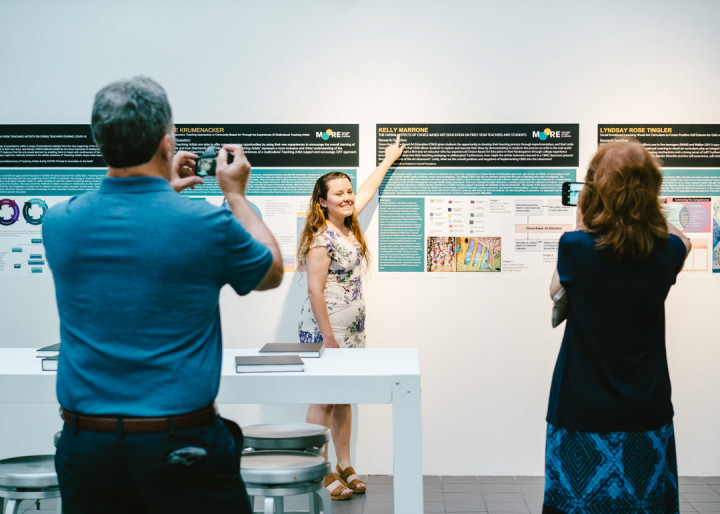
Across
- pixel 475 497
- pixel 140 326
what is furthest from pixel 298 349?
pixel 475 497

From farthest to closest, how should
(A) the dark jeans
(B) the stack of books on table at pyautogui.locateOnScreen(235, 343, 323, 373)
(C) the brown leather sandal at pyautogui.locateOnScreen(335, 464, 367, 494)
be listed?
(C) the brown leather sandal at pyautogui.locateOnScreen(335, 464, 367, 494), (B) the stack of books on table at pyautogui.locateOnScreen(235, 343, 323, 373), (A) the dark jeans

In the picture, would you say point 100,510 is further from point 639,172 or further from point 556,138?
point 556,138

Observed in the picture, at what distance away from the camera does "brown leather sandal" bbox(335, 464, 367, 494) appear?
373 centimetres

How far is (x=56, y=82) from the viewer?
163 inches

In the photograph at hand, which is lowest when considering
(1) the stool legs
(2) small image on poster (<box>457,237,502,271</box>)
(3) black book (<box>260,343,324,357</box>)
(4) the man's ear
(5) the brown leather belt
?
(1) the stool legs

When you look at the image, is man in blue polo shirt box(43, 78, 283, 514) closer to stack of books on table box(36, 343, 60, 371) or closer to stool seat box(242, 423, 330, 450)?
stack of books on table box(36, 343, 60, 371)

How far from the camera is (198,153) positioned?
4109 millimetres

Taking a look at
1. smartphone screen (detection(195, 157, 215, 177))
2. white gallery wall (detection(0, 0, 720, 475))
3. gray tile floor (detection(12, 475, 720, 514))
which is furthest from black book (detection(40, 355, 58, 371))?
white gallery wall (detection(0, 0, 720, 475))

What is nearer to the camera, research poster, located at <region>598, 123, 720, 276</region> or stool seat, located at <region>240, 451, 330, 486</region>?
stool seat, located at <region>240, 451, 330, 486</region>

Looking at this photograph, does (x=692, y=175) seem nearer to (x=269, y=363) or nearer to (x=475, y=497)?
(x=475, y=497)

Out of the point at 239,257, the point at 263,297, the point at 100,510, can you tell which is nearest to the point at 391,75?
the point at 263,297

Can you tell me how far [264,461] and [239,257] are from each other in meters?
0.95

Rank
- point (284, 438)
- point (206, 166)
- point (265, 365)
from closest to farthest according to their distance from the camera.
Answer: point (206, 166)
point (265, 365)
point (284, 438)

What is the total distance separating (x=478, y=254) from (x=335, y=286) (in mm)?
886
